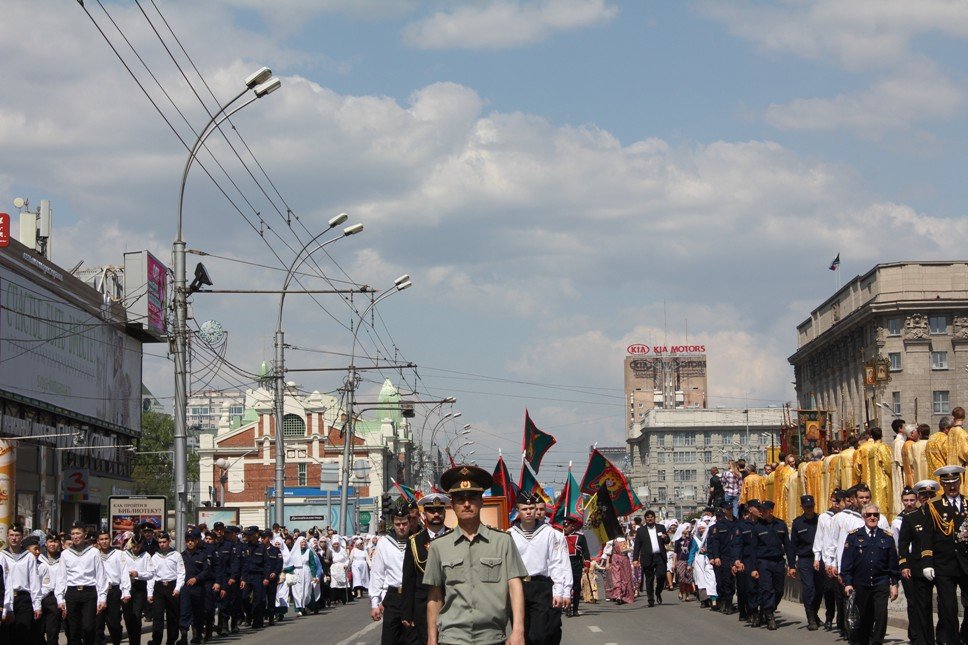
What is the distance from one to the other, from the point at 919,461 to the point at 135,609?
34.3 feet

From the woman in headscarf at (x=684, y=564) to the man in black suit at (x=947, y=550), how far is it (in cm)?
1599

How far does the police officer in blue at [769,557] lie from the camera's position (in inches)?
863

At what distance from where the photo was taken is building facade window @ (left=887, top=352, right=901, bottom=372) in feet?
283

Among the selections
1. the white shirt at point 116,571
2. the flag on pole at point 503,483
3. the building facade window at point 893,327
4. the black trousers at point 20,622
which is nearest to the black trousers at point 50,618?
the black trousers at point 20,622

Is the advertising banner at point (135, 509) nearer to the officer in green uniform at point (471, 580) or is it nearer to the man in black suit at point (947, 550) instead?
the man in black suit at point (947, 550)

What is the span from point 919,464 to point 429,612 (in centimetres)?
1285

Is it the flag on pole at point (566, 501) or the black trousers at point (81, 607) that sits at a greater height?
the flag on pole at point (566, 501)

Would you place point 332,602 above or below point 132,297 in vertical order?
below

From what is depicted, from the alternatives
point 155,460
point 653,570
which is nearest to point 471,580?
point 653,570

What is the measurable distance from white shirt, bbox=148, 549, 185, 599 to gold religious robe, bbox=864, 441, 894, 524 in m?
9.71

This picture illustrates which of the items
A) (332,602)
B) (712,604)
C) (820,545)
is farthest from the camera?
(332,602)

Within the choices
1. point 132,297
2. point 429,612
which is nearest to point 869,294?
point 132,297

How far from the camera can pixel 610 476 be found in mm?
22594

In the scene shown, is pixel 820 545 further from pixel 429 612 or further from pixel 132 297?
pixel 132 297
